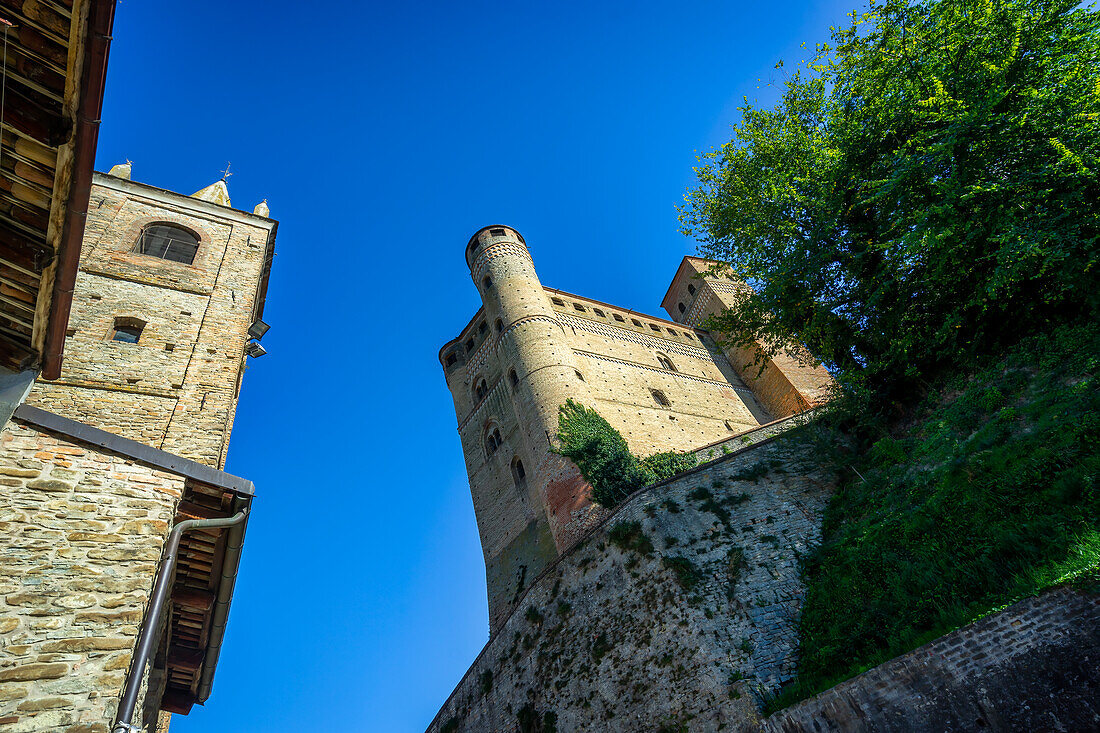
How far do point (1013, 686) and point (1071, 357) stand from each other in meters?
5.37

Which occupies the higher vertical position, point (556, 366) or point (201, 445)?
point (556, 366)

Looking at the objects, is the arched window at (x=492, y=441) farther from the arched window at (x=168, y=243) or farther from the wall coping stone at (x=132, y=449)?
the wall coping stone at (x=132, y=449)

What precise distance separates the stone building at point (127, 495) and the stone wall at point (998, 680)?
7433mm

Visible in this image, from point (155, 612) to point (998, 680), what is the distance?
8.33 metres

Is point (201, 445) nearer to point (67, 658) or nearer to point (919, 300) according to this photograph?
point (67, 658)

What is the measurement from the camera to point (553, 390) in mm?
17797

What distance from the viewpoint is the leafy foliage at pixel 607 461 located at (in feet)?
45.5

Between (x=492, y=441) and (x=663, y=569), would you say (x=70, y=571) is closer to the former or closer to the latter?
(x=663, y=569)

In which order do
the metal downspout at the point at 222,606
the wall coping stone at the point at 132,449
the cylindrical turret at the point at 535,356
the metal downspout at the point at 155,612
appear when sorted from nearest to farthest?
the metal downspout at the point at 155,612, the wall coping stone at the point at 132,449, the metal downspout at the point at 222,606, the cylindrical turret at the point at 535,356

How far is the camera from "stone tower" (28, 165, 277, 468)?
25.1 feet

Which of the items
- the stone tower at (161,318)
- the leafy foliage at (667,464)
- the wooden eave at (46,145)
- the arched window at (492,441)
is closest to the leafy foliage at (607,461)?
the leafy foliage at (667,464)

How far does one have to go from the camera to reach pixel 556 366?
18766mm

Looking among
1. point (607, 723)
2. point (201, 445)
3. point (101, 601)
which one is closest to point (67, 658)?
point (101, 601)

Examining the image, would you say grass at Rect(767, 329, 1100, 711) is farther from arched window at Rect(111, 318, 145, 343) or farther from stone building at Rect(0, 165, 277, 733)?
arched window at Rect(111, 318, 145, 343)
